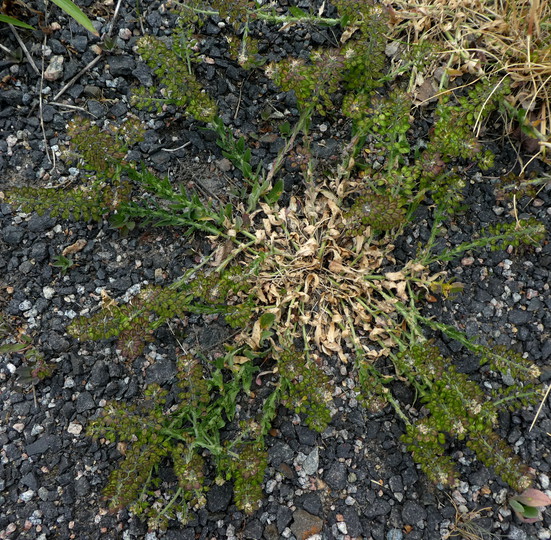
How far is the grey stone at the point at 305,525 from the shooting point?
2580 millimetres

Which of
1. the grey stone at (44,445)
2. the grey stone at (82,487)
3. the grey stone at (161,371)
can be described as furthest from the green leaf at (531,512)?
the grey stone at (44,445)

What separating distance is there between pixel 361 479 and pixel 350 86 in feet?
6.89

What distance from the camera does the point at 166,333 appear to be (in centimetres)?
291

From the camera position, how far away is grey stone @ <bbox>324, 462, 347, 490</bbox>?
8.78ft

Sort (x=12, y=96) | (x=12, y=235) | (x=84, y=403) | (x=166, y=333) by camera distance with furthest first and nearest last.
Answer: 1. (x=12, y=96)
2. (x=12, y=235)
3. (x=166, y=333)
4. (x=84, y=403)

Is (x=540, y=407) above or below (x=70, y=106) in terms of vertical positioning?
below

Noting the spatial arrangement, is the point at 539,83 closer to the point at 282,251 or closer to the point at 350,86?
the point at 350,86

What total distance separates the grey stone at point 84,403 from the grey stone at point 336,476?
1310 millimetres

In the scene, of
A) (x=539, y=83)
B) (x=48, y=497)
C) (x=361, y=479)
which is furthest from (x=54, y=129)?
(x=539, y=83)

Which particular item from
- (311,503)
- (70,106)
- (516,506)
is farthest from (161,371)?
(516,506)

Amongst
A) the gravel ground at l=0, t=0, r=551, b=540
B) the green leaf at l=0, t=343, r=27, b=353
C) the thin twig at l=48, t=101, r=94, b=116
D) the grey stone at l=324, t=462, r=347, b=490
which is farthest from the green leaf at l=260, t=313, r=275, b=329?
the thin twig at l=48, t=101, r=94, b=116

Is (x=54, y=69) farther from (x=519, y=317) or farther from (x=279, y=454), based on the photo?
(x=519, y=317)

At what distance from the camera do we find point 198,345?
2881 millimetres

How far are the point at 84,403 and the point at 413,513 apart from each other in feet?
5.96
